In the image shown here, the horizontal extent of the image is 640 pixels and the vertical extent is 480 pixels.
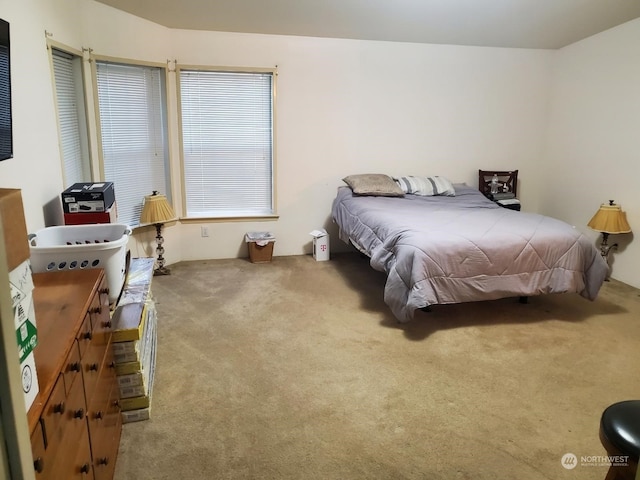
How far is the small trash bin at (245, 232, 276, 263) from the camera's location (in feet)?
14.6

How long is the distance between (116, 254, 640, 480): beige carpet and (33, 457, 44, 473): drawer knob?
0.92m

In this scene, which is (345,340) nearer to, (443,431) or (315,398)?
(315,398)

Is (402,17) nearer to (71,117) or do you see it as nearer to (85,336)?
(71,117)

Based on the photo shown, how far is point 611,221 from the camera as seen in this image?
3930 millimetres

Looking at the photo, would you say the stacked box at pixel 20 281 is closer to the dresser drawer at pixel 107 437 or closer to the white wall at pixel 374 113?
the dresser drawer at pixel 107 437

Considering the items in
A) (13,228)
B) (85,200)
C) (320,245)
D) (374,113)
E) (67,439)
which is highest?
(374,113)

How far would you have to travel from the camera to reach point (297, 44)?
4375 millimetres

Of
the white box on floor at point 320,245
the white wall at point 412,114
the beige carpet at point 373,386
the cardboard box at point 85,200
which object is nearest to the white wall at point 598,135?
the white wall at point 412,114

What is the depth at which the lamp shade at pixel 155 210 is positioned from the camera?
154 inches

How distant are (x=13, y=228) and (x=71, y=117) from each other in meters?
2.90

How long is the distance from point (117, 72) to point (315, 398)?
3102 millimetres

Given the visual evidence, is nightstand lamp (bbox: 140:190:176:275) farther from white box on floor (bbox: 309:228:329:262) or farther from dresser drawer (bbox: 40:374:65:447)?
dresser drawer (bbox: 40:374:65:447)

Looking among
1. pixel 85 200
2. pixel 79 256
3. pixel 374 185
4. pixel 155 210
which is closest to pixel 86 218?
pixel 85 200

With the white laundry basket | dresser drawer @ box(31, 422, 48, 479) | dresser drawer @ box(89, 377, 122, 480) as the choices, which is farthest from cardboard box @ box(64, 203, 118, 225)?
dresser drawer @ box(31, 422, 48, 479)
